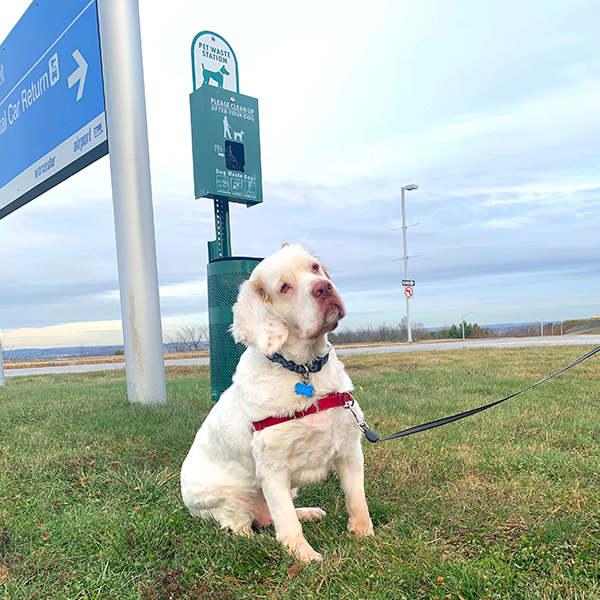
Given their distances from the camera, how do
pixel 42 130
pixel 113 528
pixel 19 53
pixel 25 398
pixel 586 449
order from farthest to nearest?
1. pixel 19 53
2. pixel 42 130
3. pixel 25 398
4. pixel 586 449
5. pixel 113 528

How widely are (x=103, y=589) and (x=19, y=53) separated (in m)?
10.7

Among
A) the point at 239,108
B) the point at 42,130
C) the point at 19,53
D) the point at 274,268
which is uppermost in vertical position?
the point at 19,53

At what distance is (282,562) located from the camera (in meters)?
2.27

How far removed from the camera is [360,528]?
2471 millimetres

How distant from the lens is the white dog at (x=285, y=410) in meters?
2.33

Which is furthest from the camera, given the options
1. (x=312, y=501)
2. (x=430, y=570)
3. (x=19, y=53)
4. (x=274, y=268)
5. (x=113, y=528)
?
→ (x=19, y=53)

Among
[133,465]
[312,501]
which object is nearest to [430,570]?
[312,501]

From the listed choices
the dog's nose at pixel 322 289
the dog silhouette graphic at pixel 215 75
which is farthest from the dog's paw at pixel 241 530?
the dog silhouette graphic at pixel 215 75

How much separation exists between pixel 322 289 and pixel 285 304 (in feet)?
0.75

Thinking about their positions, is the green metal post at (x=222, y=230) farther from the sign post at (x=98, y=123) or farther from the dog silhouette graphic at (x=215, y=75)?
the dog silhouette graphic at (x=215, y=75)

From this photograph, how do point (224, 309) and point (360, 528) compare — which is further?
point (224, 309)

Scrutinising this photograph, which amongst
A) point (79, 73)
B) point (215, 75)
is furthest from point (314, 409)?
point (79, 73)

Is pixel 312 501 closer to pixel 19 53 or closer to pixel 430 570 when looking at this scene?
pixel 430 570

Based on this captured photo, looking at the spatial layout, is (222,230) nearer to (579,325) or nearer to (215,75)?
(215,75)
